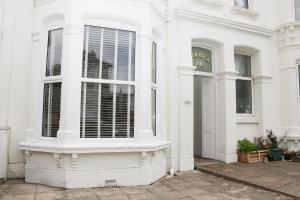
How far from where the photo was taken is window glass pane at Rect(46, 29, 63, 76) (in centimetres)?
572

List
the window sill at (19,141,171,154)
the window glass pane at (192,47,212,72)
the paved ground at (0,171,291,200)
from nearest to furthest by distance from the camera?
the paved ground at (0,171,291,200)
the window sill at (19,141,171,154)
the window glass pane at (192,47,212,72)

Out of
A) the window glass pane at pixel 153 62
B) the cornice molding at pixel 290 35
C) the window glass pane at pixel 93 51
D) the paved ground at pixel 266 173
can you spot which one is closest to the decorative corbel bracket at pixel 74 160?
the window glass pane at pixel 93 51

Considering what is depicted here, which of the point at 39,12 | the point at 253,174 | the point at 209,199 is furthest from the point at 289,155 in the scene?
the point at 39,12

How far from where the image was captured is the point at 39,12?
19.9ft

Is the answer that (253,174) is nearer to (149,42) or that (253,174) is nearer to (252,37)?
(149,42)

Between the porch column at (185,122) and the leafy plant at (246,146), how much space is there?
5.44ft

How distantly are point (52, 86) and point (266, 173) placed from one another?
16.4 feet

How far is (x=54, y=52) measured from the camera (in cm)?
582

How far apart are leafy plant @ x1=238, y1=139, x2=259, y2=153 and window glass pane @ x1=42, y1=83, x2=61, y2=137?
5034mm

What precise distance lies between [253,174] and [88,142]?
12.1ft

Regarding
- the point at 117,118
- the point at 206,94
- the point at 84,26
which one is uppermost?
the point at 84,26

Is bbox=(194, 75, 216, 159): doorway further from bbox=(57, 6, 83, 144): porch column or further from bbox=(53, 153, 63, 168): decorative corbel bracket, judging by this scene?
bbox=(53, 153, 63, 168): decorative corbel bracket

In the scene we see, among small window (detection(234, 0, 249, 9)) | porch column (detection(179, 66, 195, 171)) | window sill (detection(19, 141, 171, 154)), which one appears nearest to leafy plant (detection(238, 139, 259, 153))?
porch column (detection(179, 66, 195, 171))

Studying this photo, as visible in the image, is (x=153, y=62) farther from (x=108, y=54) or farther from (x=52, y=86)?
(x=52, y=86)
